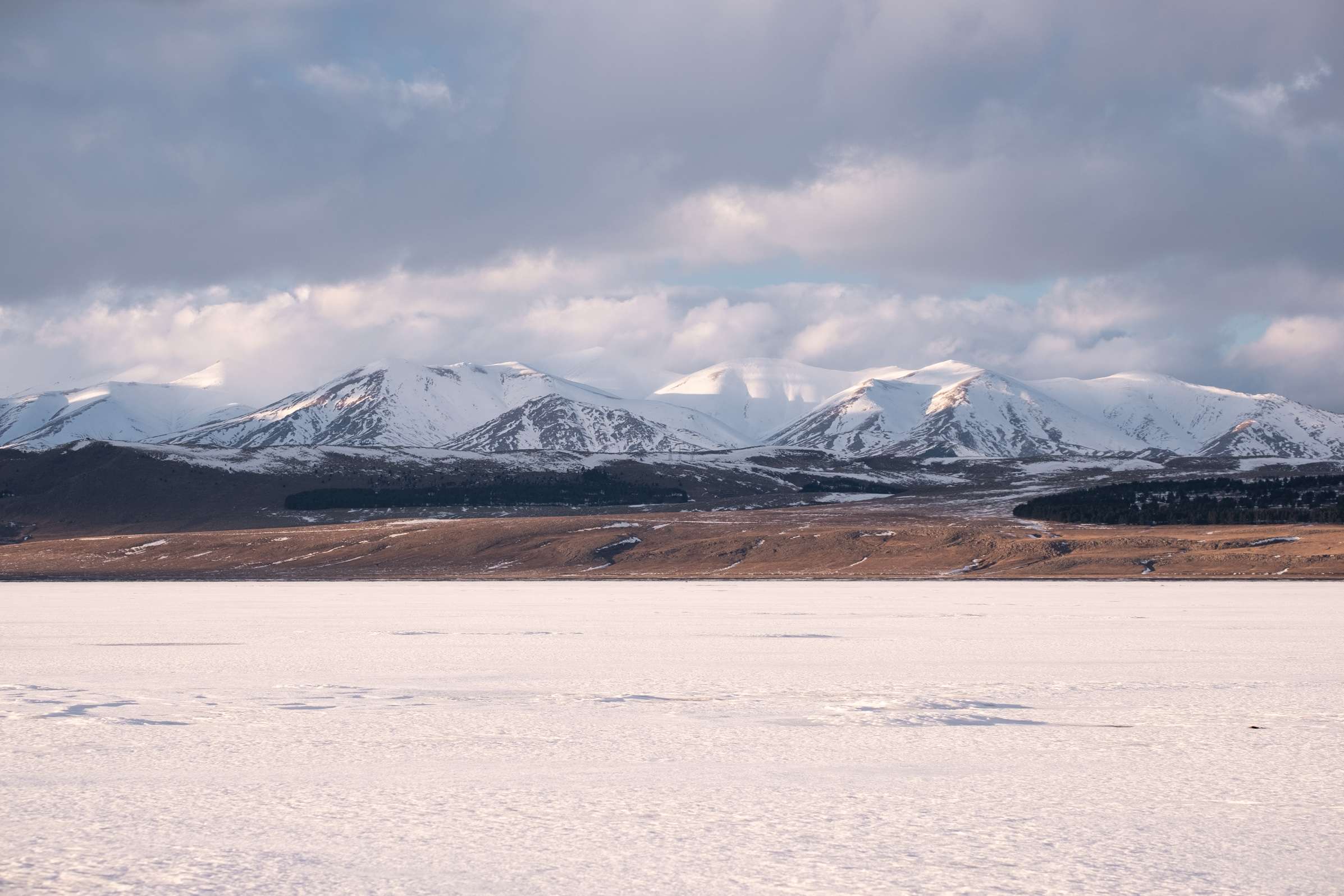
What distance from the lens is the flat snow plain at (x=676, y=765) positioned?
468 inches

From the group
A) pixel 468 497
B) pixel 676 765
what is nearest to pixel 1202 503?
pixel 468 497

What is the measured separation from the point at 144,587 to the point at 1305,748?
80.1m

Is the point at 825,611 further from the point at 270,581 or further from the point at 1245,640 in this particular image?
the point at 270,581

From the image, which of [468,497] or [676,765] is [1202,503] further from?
[676,765]

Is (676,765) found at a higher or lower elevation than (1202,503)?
lower

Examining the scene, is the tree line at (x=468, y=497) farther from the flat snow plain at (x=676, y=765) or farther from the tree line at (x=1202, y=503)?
the flat snow plain at (x=676, y=765)

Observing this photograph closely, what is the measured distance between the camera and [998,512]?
138500 millimetres

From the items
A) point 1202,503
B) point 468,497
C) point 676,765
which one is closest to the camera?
point 676,765

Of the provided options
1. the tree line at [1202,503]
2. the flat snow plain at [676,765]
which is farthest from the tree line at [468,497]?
the flat snow plain at [676,765]

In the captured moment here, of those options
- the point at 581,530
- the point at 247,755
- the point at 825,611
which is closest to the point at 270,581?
the point at 581,530

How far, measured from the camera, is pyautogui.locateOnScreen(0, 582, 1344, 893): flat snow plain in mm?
11875

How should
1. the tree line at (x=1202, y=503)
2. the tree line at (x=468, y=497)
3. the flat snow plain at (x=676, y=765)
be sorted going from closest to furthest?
1. the flat snow plain at (x=676, y=765)
2. the tree line at (x=1202, y=503)
3. the tree line at (x=468, y=497)

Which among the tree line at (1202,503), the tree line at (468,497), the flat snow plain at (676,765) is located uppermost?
the tree line at (468,497)

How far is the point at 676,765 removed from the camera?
55.0ft
